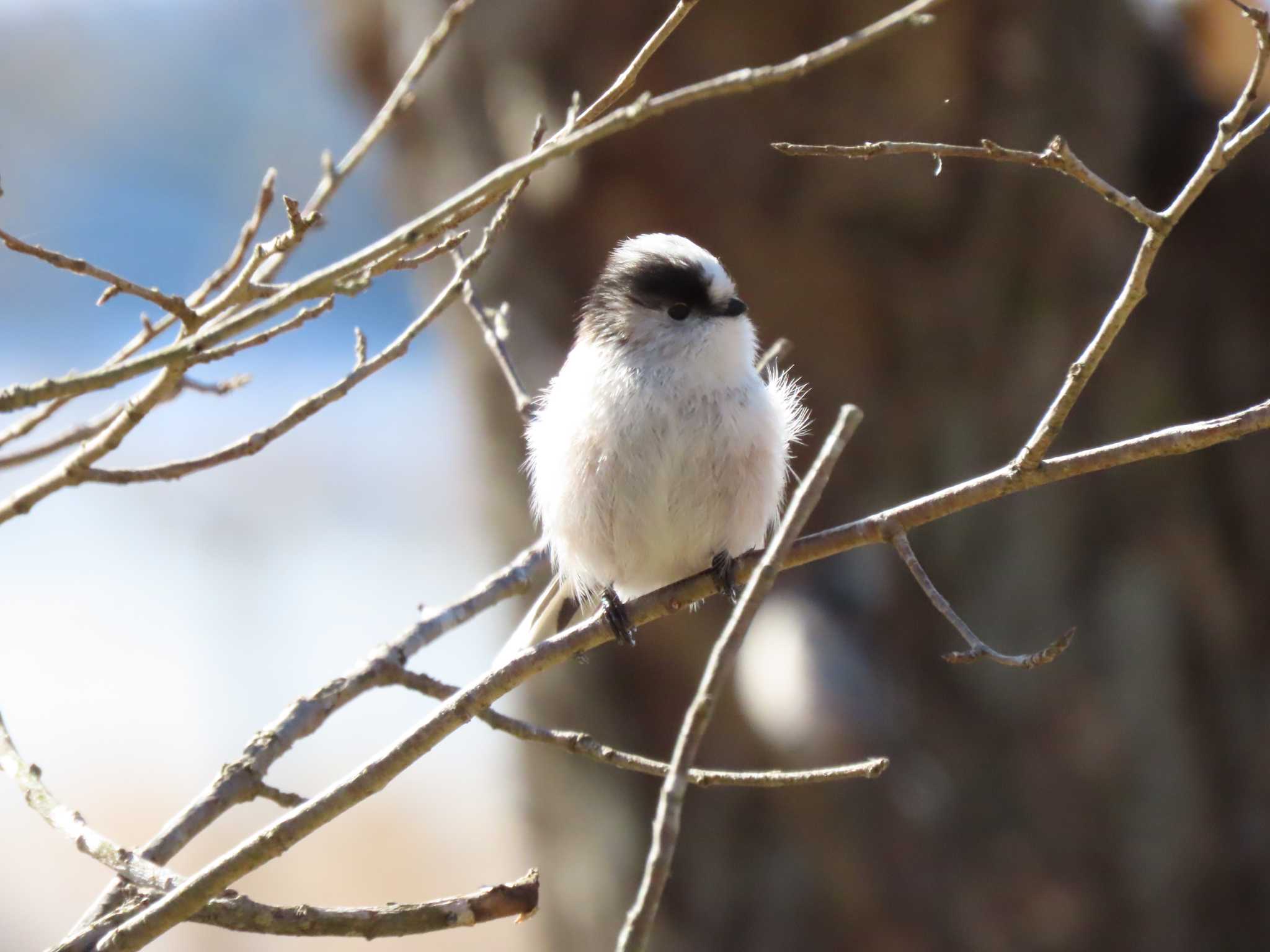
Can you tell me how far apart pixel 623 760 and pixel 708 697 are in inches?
30.3

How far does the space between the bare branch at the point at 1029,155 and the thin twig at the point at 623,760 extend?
724 mm

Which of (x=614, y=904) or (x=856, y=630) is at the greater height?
(x=856, y=630)

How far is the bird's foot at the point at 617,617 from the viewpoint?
2.20 m

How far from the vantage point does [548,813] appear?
223 inches

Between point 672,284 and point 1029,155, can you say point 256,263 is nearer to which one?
point 1029,155

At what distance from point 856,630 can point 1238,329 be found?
2057 mm

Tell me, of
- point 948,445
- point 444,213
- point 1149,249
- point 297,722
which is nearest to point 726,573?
point 297,722

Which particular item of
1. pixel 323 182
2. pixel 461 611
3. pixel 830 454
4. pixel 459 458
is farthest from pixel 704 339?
pixel 459 458

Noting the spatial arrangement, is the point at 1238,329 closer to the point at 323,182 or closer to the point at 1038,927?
the point at 1038,927

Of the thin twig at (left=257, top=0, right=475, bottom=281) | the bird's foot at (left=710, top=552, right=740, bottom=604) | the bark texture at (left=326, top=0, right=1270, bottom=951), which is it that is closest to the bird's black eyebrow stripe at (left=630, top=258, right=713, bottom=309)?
the bird's foot at (left=710, top=552, right=740, bottom=604)

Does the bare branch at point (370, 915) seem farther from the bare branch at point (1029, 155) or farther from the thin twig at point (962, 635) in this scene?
the bare branch at point (1029, 155)

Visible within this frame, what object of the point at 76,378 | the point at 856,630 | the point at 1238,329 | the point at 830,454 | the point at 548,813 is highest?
the point at 1238,329

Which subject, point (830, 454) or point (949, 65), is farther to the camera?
point (949, 65)

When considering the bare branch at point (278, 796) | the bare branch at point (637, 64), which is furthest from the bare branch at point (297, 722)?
the bare branch at point (637, 64)
